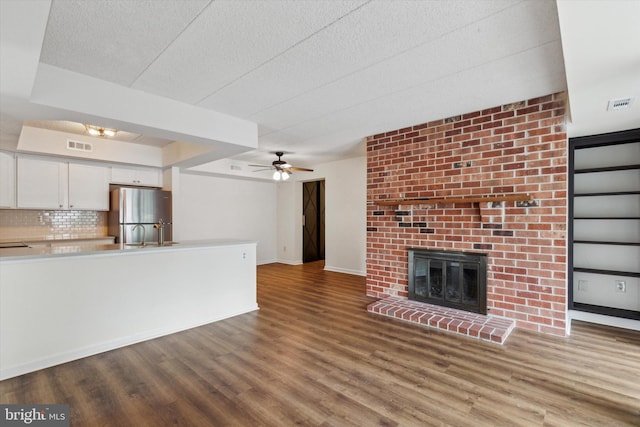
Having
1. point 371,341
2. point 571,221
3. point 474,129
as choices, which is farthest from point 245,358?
point 571,221

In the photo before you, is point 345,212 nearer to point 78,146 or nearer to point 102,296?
point 102,296

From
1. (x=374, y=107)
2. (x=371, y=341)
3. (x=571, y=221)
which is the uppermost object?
(x=374, y=107)

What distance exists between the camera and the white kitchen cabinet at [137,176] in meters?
4.95

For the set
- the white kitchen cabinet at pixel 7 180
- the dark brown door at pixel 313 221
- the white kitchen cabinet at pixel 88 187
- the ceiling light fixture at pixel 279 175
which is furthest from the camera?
the dark brown door at pixel 313 221

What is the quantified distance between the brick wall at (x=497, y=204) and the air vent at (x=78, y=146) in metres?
4.52

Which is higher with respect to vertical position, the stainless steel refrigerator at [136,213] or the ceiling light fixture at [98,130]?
the ceiling light fixture at [98,130]

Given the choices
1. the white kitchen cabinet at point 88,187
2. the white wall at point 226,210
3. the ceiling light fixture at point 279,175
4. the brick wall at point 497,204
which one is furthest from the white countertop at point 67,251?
the brick wall at point 497,204

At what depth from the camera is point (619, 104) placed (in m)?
2.42

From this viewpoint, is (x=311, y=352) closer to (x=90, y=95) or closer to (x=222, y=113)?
(x=222, y=113)

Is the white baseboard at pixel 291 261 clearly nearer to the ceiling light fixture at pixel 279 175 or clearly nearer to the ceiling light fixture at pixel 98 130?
the ceiling light fixture at pixel 279 175

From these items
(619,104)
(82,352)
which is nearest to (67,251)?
(82,352)

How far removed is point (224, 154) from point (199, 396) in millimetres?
3083

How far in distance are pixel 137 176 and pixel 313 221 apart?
4375 millimetres

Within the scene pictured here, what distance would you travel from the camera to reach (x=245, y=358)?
2.55 metres
